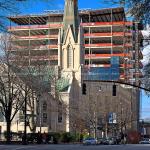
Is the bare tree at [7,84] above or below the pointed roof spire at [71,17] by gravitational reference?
below

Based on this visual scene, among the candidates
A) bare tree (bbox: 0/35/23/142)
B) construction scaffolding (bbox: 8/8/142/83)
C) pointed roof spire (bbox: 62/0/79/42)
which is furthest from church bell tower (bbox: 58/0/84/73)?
bare tree (bbox: 0/35/23/142)

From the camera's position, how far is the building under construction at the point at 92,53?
10838cm

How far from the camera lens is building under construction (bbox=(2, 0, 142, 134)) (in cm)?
10838

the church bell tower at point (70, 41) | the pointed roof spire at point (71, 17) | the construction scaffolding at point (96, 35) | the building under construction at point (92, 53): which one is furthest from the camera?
the construction scaffolding at point (96, 35)

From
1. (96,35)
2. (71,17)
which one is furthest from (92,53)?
(71,17)

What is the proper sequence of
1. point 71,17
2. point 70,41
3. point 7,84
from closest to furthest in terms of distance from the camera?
point 7,84 < point 71,17 < point 70,41

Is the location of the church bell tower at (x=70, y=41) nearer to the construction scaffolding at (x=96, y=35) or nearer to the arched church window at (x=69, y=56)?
the arched church window at (x=69, y=56)

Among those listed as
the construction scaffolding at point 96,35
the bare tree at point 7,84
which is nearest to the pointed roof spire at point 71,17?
the construction scaffolding at point 96,35

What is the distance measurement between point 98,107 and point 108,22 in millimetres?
62143

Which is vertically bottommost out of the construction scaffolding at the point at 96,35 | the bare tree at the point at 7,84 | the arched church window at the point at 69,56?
the bare tree at the point at 7,84

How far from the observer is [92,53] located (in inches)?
6471

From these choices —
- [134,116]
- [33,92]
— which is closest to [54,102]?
[134,116]

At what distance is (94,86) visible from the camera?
396ft

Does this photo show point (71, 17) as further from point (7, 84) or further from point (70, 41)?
point (7, 84)
